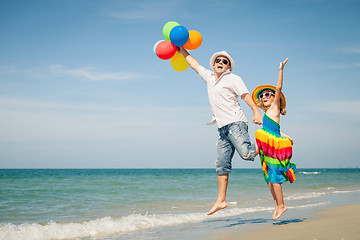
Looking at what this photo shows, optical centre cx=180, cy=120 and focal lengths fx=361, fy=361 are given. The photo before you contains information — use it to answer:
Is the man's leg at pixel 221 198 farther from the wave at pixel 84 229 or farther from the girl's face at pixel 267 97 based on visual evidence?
the wave at pixel 84 229

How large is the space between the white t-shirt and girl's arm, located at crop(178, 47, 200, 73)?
51 cm

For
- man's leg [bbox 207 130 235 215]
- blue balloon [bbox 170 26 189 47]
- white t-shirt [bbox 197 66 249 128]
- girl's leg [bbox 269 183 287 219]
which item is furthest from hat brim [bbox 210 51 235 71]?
girl's leg [bbox 269 183 287 219]

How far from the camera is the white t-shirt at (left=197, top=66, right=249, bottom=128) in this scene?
4414 millimetres

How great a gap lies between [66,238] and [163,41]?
3261 millimetres

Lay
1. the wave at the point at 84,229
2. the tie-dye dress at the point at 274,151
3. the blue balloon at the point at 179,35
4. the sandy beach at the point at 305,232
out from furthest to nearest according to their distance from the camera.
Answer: the wave at the point at 84,229 → the blue balloon at the point at 179,35 → the tie-dye dress at the point at 274,151 → the sandy beach at the point at 305,232

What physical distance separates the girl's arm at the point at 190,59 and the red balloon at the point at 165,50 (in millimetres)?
114

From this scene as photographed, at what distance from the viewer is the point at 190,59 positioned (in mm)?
5016

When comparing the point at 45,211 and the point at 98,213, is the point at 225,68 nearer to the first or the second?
the point at 98,213

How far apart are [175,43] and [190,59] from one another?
1.01ft

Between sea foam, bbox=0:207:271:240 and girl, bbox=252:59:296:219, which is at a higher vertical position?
girl, bbox=252:59:296:219

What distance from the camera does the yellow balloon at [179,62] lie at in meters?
5.18

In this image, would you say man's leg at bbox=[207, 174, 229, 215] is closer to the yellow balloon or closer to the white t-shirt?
the white t-shirt

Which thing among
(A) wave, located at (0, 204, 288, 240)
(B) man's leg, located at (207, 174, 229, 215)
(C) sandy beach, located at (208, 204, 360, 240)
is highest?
(B) man's leg, located at (207, 174, 229, 215)

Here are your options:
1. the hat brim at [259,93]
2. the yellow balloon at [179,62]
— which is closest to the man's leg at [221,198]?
the hat brim at [259,93]
